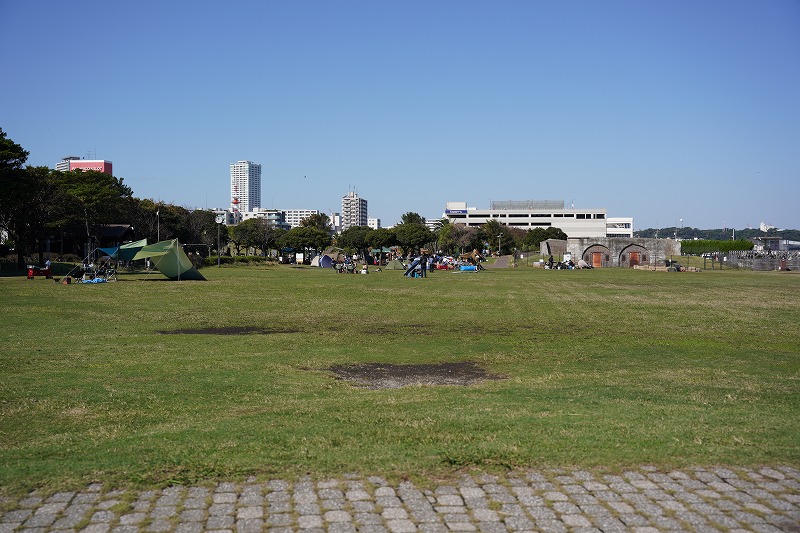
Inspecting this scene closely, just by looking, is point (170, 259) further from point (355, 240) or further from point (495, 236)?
point (495, 236)

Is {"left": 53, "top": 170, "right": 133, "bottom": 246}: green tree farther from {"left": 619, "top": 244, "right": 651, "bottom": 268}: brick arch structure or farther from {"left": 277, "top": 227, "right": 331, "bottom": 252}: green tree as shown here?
{"left": 619, "top": 244, "right": 651, "bottom": 268}: brick arch structure

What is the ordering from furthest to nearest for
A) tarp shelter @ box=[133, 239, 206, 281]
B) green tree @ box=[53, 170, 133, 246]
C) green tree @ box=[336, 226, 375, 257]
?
green tree @ box=[336, 226, 375, 257] → green tree @ box=[53, 170, 133, 246] → tarp shelter @ box=[133, 239, 206, 281]

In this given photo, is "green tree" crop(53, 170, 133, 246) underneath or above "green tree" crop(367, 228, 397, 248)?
above

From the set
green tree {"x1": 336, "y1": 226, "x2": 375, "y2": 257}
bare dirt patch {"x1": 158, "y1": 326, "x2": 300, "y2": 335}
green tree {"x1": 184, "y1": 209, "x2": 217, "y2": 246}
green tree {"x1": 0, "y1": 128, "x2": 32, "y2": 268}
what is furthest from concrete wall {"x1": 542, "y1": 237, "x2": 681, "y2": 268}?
bare dirt patch {"x1": 158, "y1": 326, "x2": 300, "y2": 335}

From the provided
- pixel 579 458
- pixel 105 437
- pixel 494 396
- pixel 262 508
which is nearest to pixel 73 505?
pixel 262 508

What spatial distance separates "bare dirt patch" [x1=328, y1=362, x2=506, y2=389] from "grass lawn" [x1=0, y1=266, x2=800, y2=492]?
39 centimetres

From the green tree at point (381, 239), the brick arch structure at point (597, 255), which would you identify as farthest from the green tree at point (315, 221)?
the brick arch structure at point (597, 255)

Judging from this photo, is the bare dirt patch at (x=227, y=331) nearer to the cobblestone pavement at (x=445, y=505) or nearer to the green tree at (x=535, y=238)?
the cobblestone pavement at (x=445, y=505)

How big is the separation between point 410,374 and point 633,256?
77.1 metres

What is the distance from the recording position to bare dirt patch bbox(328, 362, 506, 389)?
1046cm

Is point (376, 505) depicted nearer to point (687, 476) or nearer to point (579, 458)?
point (579, 458)

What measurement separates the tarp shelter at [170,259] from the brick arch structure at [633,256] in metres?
57.3

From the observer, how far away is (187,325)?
18.3 m

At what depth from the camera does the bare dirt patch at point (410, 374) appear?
10.5 meters
